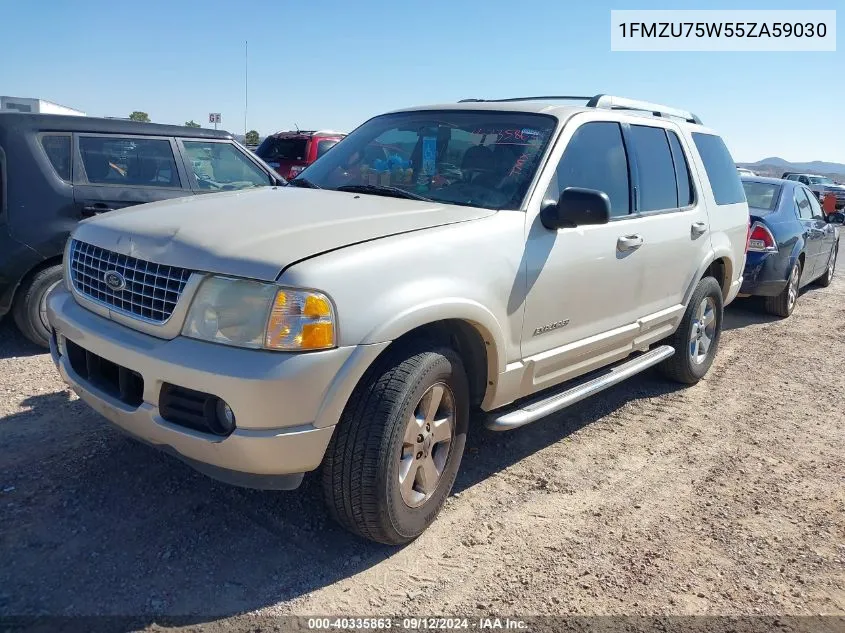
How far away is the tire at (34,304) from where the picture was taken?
5180 millimetres

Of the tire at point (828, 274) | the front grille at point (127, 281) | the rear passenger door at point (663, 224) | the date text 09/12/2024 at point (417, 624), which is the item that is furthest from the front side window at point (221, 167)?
the tire at point (828, 274)

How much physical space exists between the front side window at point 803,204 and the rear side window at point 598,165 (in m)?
5.66

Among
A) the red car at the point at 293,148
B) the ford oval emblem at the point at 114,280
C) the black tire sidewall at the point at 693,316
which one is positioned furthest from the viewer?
the red car at the point at 293,148

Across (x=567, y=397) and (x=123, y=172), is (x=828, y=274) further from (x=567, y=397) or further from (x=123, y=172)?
(x=123, y=172)

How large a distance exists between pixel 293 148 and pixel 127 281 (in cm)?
977

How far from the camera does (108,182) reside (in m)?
5.55

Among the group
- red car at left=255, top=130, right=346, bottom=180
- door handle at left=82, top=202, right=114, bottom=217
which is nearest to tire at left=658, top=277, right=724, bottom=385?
door handle at left=82, top=202, right=114, bottom=217

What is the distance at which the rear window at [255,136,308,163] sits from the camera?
12000mm

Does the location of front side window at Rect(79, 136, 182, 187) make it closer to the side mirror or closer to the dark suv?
the dark suv

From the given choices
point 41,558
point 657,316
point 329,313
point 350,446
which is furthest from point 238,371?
point 657,316

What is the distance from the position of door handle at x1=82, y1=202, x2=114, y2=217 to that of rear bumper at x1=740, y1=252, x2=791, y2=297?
21.3 feet

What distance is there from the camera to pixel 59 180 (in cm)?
529

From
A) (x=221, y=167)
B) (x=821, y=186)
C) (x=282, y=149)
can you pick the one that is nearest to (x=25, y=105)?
(x=282, y=149)

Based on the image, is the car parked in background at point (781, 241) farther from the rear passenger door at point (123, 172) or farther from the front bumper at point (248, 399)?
the front bumper at point (248, 399)
